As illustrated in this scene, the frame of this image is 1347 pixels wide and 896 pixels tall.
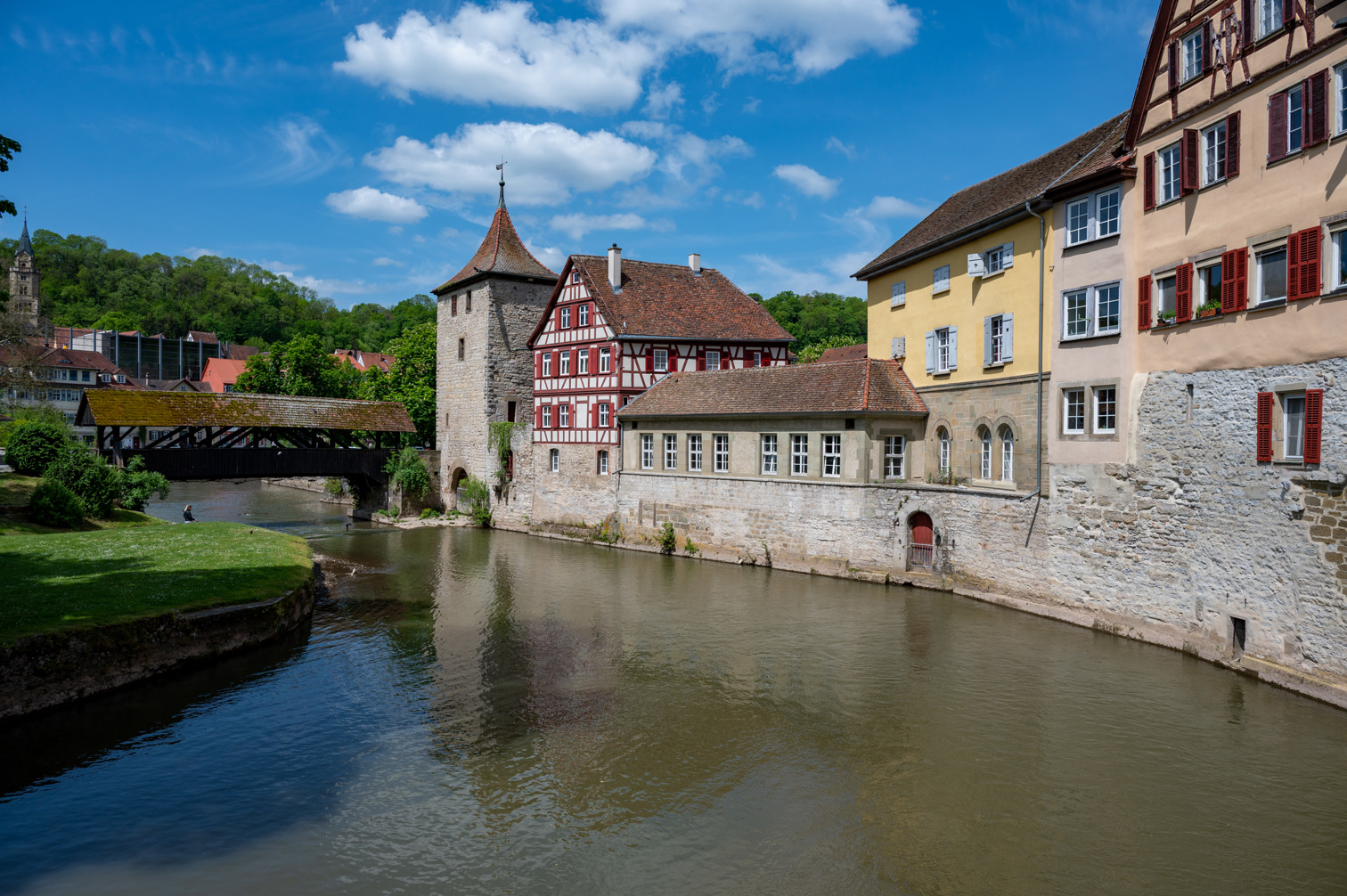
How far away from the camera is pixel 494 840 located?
28.0 ft

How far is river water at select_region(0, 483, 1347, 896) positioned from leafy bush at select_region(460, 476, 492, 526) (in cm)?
1677

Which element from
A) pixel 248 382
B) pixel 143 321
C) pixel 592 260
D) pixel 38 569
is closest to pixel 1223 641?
pixel 38 569

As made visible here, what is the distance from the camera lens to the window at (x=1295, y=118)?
12016 mm

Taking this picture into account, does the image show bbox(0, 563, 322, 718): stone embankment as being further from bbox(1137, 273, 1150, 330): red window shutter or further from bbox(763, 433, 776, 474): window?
bbox(1137, 273, 1150, 330): red window shutter

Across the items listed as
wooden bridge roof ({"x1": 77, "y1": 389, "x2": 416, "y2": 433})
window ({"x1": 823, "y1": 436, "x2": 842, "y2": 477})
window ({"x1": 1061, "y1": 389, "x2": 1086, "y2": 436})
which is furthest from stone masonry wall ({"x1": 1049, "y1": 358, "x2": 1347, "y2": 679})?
wooden bridge roof ({"x1": 77, "y1": 389, "x2": 416, "y2": 433})

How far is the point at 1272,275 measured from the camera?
12.6m

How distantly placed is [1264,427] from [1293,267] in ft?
7.93

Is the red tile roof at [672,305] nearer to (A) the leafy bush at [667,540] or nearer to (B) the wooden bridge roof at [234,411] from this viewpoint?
(A) the leafy bush at [667,540]

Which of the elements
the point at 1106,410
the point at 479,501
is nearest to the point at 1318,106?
the point at 1106,410

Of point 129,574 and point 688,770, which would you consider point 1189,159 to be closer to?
point 688,770

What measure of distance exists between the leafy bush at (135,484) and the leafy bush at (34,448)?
5.85 feet

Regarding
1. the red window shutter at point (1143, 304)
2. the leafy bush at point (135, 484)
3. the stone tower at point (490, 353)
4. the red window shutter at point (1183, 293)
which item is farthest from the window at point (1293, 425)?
the leafy bush at point (135, 484)

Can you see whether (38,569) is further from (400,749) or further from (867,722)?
(867,722)

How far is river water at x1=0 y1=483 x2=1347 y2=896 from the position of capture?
8.00m
